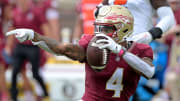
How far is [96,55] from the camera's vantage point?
3094 millimetres

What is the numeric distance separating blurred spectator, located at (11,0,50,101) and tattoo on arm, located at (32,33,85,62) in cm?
394

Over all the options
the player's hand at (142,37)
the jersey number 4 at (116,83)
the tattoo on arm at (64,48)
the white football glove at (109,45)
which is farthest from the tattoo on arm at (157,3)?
the white football glove at (109,45)

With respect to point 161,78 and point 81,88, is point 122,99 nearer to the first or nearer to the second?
point 161,78

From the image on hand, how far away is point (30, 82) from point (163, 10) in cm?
402

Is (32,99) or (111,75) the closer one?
(111,75)

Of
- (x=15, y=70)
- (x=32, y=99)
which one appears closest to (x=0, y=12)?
(x=15, y=70)

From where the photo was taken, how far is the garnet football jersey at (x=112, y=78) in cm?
340

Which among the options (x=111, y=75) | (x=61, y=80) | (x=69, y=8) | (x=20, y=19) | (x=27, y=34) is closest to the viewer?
(x=27, y=34)

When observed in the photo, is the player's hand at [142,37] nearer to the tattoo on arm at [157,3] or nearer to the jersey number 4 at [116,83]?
the tattoo on arm at [157,3]

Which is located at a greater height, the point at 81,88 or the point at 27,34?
the point at 27,34

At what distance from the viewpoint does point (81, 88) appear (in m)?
8.02

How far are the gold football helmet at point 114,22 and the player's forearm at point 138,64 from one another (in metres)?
0.29

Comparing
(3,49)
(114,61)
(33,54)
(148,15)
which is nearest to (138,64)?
(114,61)

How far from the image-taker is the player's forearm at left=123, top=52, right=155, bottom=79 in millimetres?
3105
